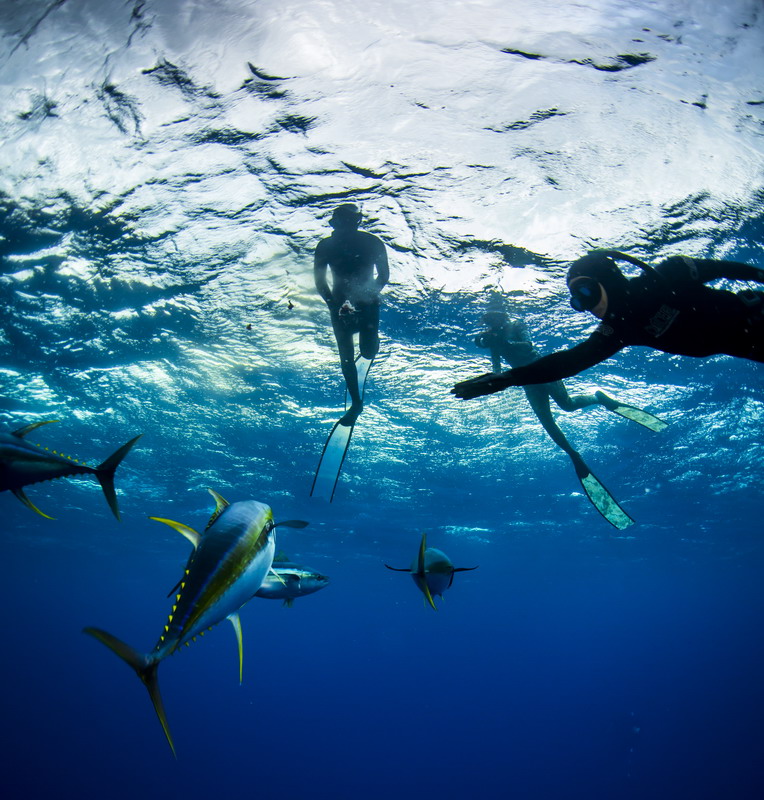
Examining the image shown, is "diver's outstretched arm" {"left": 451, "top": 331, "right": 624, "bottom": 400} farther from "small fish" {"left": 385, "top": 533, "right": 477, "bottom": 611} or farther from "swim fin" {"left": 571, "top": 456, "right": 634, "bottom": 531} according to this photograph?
"swim fin" {"left": 571, "top": 456, "right": 634, "bottom": 531}

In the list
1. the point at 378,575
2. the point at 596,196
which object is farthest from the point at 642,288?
the point at 378,575

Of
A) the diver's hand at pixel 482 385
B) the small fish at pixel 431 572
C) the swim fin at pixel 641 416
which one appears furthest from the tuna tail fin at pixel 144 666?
the swim fin at pixel 641 416

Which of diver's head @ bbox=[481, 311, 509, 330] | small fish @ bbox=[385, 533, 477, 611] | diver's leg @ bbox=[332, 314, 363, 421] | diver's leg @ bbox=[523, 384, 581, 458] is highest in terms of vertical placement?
diver's leg @ bbox=[332, 314, 363, 421]

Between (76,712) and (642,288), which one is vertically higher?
(642,288)

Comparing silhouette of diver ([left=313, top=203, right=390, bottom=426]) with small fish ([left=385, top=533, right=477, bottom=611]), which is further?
silhouette of diver ([left=313, top=203, right=390, bottom=426])

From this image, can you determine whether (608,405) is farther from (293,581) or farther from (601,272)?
(293,581)

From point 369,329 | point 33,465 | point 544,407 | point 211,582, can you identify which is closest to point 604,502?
point 544,407

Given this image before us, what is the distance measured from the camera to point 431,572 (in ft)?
14.7

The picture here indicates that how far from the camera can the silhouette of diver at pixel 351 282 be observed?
741 centimetres

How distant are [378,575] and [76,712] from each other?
162ft

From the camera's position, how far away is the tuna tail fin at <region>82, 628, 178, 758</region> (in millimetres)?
1354

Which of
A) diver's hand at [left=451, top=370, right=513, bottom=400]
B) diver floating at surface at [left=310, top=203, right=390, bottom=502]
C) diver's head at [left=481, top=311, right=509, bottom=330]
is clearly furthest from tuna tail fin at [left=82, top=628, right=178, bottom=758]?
diver's head at [left=481, top=311, right=509, bottom=330]

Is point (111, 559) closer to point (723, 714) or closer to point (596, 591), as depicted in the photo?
point (596, 591)

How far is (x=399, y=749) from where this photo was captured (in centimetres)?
7081
